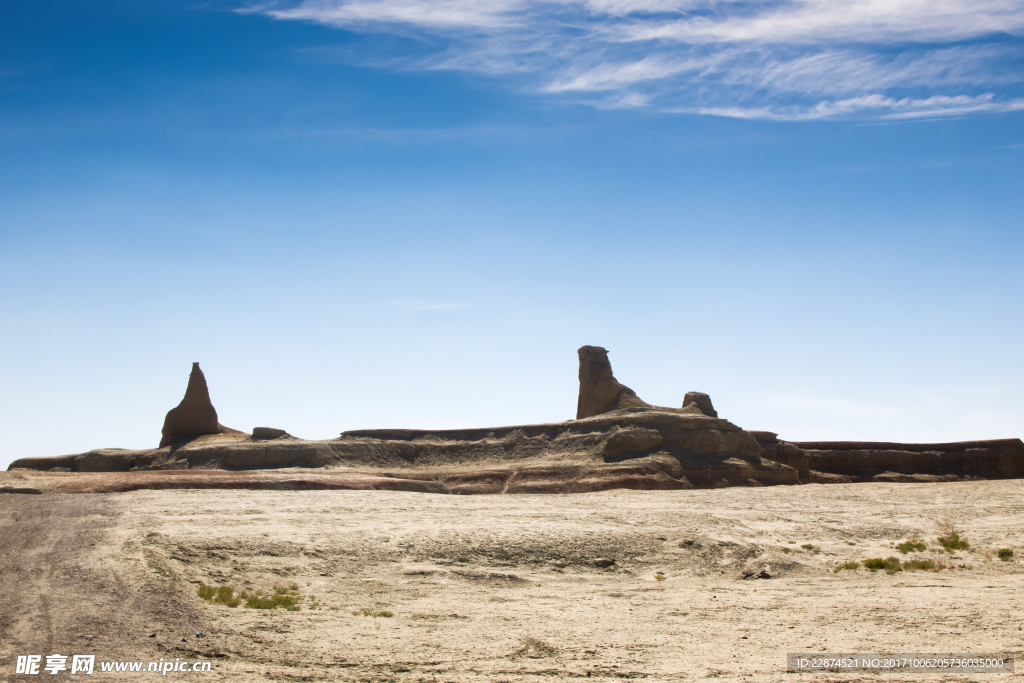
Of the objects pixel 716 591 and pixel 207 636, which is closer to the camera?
pixel 207 636

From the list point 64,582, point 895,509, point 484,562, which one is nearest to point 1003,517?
point 895,509

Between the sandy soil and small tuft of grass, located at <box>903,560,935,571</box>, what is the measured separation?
1.43 feet

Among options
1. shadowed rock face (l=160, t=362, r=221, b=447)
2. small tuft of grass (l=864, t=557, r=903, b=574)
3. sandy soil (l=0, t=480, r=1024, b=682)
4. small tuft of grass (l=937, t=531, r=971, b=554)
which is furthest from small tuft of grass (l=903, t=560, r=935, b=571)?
shadowed rock face (l=160, t=362, r=221, b=447)

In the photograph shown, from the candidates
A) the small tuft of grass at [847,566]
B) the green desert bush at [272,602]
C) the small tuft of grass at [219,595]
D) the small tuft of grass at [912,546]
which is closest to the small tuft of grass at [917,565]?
the small tuft of grass at [847,566]

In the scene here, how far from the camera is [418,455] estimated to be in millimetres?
48188

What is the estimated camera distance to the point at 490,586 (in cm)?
1702

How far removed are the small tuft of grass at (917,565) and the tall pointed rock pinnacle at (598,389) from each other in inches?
1210

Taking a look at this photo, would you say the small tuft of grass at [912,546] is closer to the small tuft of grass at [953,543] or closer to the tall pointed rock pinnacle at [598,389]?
the small tuft of grass at [953,543]

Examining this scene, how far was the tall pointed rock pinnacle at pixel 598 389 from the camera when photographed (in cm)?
5100

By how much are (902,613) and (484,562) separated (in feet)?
29.6

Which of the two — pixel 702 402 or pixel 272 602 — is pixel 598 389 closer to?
pixel 702 402

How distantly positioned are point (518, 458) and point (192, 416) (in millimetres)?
23583

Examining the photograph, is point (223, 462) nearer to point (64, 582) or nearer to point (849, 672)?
point (64, 582)

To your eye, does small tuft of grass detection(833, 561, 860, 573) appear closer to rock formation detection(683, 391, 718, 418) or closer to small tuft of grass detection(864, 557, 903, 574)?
small tuft of grass detection(864, 557, 903, 574)
